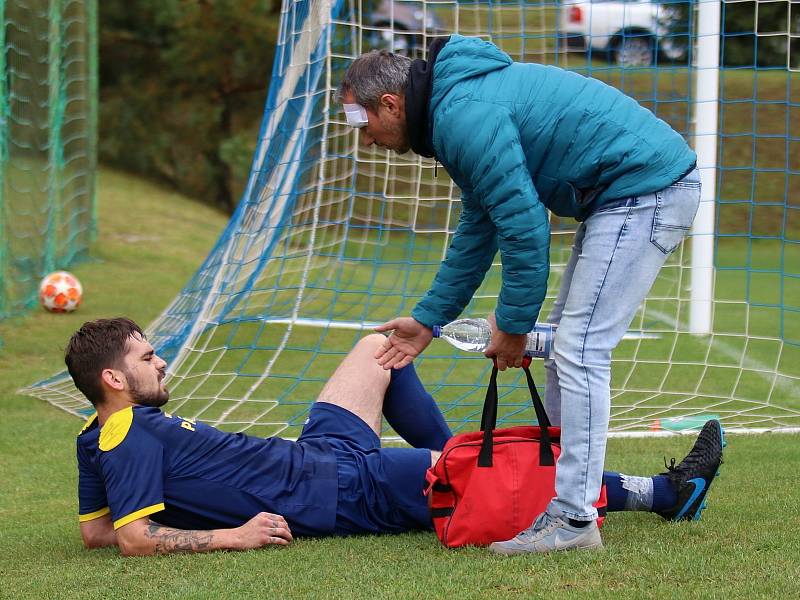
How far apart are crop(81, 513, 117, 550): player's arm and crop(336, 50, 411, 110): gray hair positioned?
161 centimetres

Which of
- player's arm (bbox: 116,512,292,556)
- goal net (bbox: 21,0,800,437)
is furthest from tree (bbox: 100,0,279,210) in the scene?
player's arm (bbox: 116,512,292,556)

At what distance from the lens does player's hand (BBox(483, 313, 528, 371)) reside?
331cm

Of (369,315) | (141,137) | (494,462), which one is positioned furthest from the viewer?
(141,137)

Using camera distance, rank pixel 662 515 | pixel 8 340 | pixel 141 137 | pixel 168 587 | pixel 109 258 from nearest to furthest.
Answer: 1. pixel 168 587
2. pixel 662 515
3. pixel 8 340
4. pixel 109 258
5. pixel 141 137

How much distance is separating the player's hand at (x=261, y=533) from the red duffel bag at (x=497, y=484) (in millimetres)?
506

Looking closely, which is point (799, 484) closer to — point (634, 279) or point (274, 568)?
point (634, 279)

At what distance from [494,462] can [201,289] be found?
3334mm

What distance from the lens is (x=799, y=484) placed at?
4.17 metres

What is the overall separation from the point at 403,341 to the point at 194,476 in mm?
793

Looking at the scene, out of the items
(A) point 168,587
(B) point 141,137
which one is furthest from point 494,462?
(B) point 141,137

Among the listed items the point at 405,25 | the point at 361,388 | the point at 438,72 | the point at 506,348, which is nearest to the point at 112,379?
the point at 361,388

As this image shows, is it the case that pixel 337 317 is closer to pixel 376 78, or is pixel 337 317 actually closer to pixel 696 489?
pixel 696 489

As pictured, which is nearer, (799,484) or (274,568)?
(274,568)

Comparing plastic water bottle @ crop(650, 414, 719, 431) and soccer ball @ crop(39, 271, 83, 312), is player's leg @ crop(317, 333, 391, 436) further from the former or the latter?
soccer ball @ crop(39, 271, 83, 312)
